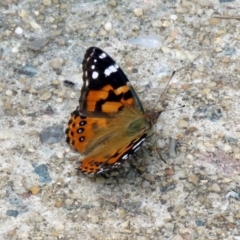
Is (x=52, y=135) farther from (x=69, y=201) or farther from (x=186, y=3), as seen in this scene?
(x=186, y=3)

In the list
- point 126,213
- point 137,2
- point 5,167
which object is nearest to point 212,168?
point 126,213

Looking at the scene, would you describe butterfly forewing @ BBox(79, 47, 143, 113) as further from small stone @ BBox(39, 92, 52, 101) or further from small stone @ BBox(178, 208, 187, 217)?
small stone @ BBox(178, 208, 187, 217)

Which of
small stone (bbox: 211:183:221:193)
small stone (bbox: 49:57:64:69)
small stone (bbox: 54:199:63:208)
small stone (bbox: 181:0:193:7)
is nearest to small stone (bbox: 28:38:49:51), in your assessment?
small stone (bbox: 49:57:64:69)

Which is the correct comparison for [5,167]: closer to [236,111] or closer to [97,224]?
[97,224]

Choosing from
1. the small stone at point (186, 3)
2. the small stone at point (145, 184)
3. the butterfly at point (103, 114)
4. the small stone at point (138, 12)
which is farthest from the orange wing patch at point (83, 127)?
the small stone at point (186, 3)

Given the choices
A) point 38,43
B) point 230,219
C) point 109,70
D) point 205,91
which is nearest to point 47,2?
point 38,43

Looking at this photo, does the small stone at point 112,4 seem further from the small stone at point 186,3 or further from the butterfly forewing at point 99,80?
the butterfly forewing at point 99,80

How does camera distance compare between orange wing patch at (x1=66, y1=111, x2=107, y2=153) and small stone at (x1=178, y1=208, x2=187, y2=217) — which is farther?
orange wing patch at (x1=66, y1=111, x2=107, y2=153)
